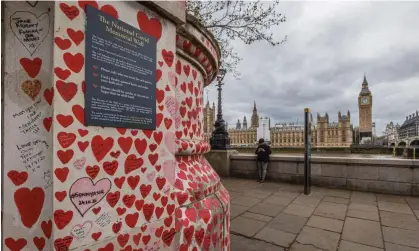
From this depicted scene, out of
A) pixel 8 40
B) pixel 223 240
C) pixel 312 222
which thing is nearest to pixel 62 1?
pixel 8 40

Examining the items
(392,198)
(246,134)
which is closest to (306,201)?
(392,198)

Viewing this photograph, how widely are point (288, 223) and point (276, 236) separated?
0.73m

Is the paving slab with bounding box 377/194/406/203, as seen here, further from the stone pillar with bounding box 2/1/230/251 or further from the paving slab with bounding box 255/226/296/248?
the stone pillar with bounding box 2/1/230/251

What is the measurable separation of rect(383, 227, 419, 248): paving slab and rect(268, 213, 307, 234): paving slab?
126cm

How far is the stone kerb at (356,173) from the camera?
21.5 ft

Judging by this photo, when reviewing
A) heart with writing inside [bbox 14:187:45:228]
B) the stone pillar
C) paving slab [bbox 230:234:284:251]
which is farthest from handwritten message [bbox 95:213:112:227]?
paving slab [bbox 230:234:284:251]

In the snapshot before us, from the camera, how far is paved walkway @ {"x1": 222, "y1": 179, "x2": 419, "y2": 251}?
11.0 ft

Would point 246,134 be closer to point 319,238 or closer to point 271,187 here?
point 271,187

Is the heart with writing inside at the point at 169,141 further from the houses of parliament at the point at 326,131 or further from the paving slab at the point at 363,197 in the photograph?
the houses of parliament at the point at 326,131

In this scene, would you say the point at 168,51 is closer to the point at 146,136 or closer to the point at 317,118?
the point at 146,136

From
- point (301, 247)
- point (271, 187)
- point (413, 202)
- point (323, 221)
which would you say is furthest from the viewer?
point (271, 187)

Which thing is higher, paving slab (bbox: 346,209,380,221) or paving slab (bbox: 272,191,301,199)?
paving slab (bbox: 346,209,380,221)

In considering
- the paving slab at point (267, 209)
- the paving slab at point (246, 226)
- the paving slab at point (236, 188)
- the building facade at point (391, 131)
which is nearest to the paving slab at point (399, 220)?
the paving slab at point (267, 209)

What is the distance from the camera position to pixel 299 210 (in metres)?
5.02
